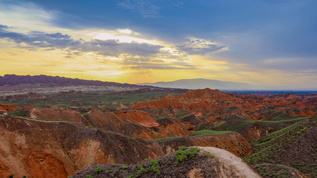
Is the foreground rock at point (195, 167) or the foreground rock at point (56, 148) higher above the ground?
the foreground rock at point (195, 167)

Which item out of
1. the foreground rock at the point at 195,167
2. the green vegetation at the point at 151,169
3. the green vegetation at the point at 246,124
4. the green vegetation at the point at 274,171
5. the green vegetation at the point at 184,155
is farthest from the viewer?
the green vegetation at the point at 246,124

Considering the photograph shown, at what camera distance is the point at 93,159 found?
1089 inches

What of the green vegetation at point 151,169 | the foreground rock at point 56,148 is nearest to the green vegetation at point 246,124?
the foreground rock at point 56,148

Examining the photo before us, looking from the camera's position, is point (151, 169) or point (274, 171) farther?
point (274, 171)

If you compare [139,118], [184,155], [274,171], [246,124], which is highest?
[184,155]

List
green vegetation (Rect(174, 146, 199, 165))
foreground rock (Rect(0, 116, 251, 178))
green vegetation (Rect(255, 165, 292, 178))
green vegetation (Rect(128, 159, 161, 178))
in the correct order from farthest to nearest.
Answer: foreground rock (Rect(0, 116, 251, 178)) → green vegetation (Rect(255, 165, 292, 178)) → green vegetation (Rect(128, 159, 161, 178)) → green vegetation (Rect(174, 146, 199, 165))

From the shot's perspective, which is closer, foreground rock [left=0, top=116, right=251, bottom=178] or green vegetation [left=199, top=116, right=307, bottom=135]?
foreground rock [left=0, top=116, right=251, bottom=178]

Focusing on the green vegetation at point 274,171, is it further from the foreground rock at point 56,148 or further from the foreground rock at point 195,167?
the foreground rock at point 56,148

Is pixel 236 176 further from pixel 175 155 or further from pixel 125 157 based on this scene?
pixel 125 157

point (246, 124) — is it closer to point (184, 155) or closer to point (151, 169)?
point (184, 155)

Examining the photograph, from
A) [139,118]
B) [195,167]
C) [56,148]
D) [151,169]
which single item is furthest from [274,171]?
[139,118]

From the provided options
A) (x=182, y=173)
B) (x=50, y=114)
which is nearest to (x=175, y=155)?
(x=182, y=173)

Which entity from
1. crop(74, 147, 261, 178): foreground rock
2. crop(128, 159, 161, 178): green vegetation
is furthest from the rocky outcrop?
crop(128, 159, 161, 178): green vegetation

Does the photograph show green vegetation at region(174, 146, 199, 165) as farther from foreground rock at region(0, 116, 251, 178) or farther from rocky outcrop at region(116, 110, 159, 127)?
rocky outcrop at region(116, 110, 159, 127)
